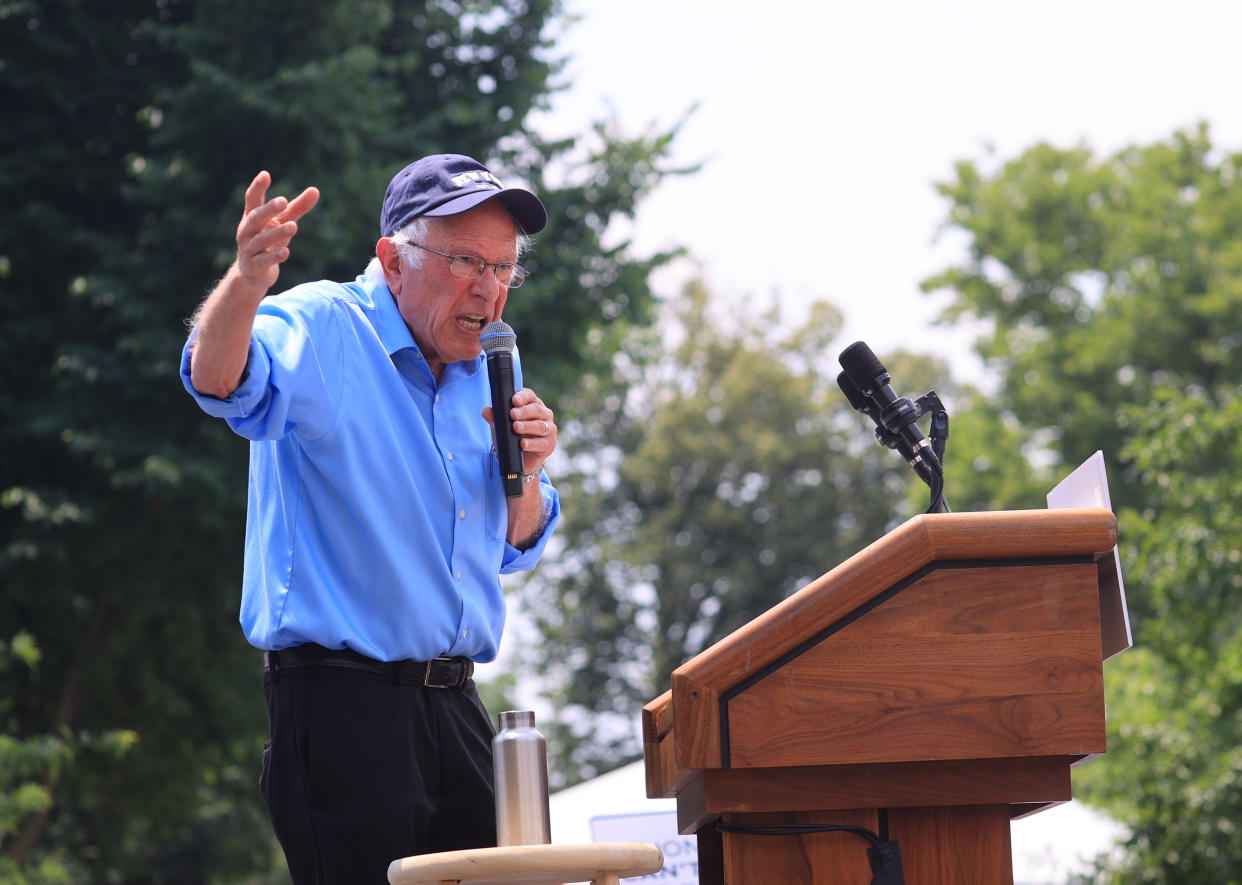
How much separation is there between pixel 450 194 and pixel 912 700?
4.19 feet

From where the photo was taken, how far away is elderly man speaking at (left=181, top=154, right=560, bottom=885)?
92.0 inches

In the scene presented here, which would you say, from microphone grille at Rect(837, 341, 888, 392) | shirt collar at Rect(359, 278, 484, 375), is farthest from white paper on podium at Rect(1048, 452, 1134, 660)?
shirt collar at Rect(359, 278, 484, 375)

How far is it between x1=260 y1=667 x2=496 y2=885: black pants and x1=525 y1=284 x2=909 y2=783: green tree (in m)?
27.0

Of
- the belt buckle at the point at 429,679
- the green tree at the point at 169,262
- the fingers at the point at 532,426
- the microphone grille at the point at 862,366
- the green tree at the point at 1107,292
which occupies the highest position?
the green tree at the point at 1107,292

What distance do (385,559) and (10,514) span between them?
860cm

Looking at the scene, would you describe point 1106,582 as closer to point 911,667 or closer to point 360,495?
point 911,667

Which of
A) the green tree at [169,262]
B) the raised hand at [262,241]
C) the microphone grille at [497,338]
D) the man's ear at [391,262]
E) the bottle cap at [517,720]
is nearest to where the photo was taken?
the raised hand at [262,241]

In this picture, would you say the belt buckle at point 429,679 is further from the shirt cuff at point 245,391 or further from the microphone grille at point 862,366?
the microphone grille at point 862,366

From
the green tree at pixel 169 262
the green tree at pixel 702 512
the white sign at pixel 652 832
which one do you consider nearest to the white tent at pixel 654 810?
the white sign at pixel 652 832

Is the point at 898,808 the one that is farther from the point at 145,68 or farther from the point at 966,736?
the point at 145,68

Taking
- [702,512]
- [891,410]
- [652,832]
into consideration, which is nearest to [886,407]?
[891,410]

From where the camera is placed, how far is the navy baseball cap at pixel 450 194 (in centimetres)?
262

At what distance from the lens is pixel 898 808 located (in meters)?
1.99

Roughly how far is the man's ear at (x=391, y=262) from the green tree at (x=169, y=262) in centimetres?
616
